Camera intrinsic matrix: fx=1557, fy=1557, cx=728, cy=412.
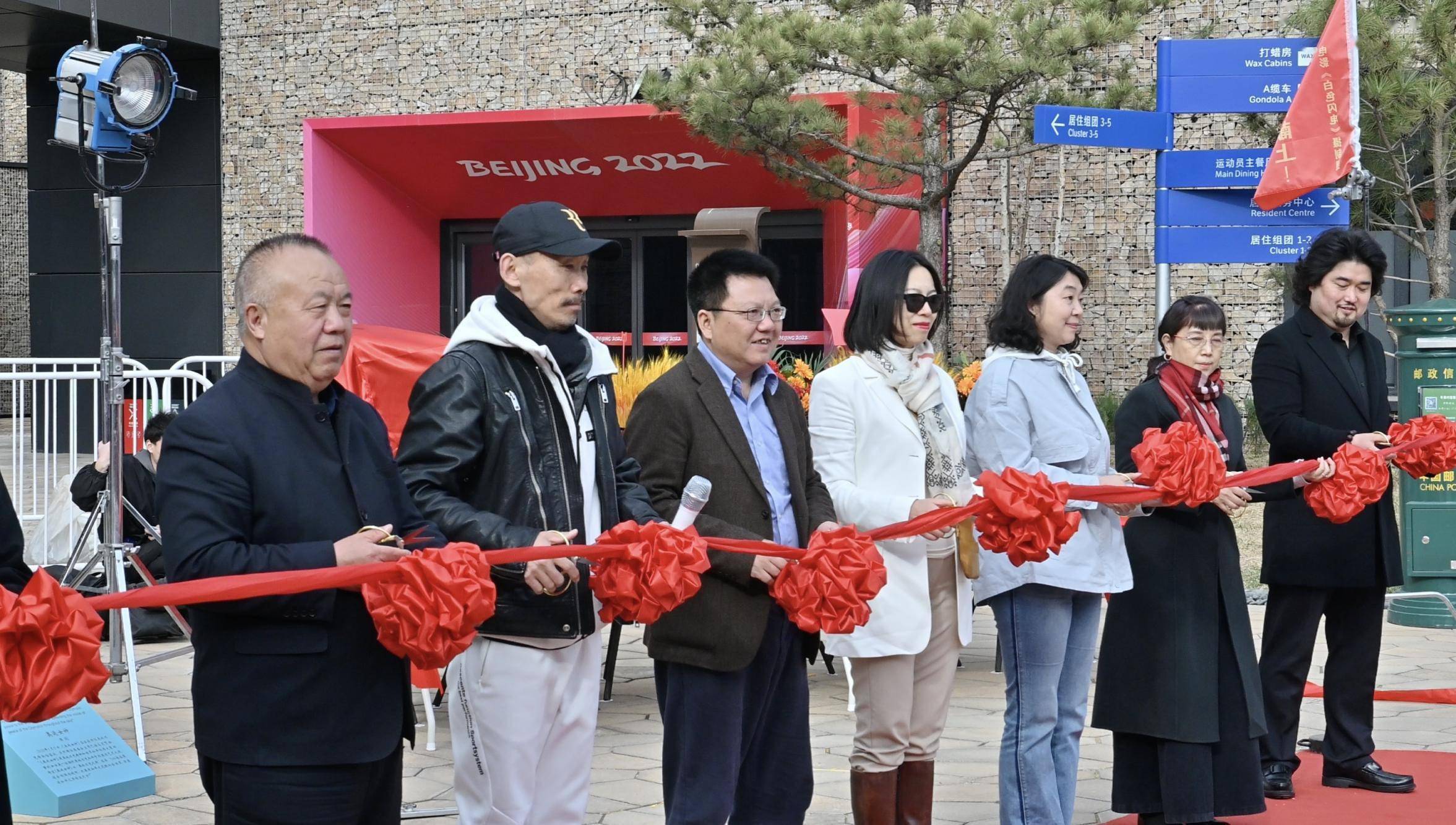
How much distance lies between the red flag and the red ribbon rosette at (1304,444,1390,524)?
14.9 ft

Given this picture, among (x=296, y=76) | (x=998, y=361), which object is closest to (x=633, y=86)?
(x=296, y=76)

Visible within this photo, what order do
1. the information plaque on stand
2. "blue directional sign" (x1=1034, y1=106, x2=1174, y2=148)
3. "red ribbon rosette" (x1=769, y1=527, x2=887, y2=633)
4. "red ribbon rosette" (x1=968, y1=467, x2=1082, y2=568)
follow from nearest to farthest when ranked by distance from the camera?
"red ribbon rosette" (x1=769, y1=527, x2=887, y2=633), "red ribbon rosette" (x1=968, y1=467, x2=1082, y2=568), the information plaque on stand, "blue directional sign" (x1=1034, y1=106, x2=1174, y2=148)

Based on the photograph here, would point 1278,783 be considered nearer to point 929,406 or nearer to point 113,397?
point 929,406

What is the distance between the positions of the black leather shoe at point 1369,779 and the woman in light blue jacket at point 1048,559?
1.26 meters

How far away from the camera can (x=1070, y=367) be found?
14.8 feet

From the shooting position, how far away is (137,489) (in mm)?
8234

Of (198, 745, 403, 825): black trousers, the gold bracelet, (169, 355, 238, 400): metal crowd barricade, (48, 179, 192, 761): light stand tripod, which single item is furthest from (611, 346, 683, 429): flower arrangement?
(198, 745, 403, 825): black trousers

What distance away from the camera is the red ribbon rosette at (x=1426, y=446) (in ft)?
17.0

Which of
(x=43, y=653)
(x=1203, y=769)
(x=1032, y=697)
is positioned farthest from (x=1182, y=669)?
(x=43, y=653)

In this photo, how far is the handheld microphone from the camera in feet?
11.1

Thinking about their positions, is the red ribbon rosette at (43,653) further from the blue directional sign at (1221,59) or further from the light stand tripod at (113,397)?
the blue directional sign at (1221,59)

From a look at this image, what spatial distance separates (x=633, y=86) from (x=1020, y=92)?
17.9 ft

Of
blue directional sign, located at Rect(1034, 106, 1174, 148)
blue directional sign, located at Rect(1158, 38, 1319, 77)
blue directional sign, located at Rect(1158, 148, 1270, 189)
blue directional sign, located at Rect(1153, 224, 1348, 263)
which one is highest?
blue directional sign, located at Rect(1158, 38, 1319, 77)

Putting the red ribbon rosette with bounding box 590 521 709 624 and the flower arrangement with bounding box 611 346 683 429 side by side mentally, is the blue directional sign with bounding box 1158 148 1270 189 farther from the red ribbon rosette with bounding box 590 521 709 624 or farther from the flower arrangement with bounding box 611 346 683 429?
the red ribbon rosette with bounding box 590 521 709 624
